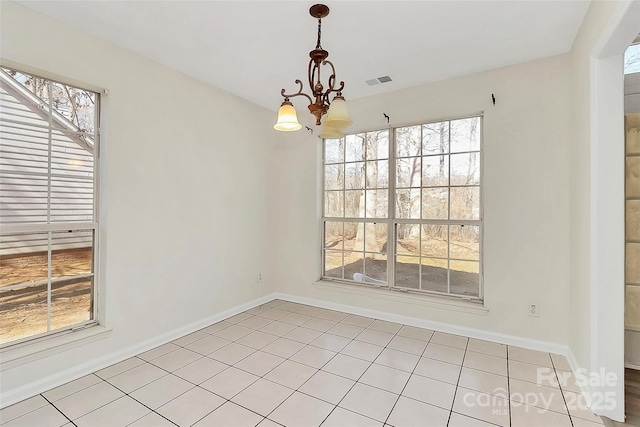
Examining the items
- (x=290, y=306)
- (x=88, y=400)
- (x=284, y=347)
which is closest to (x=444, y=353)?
(x=284, y=347)

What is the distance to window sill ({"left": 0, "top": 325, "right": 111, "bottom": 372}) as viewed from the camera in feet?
6.54

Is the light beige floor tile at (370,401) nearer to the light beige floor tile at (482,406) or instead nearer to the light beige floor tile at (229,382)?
the light beige floor tile at (482,406)

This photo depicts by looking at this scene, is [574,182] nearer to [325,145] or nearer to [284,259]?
[325,145]

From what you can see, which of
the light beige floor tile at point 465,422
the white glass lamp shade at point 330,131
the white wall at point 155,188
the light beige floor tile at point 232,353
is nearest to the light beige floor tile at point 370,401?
the light beige floor tile at point 465,422

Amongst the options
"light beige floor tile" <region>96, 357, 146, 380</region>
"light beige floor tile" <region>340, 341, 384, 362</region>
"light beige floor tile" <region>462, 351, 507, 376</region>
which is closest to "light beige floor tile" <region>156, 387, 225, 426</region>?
"light beige floor tile" <region>96, 357, 146, 380</region>

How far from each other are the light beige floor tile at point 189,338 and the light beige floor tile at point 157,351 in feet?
0.20

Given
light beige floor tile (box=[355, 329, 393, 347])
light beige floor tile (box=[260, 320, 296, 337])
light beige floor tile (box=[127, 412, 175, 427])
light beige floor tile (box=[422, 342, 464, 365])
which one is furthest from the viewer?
light beige floor tile (box=[260, 320, 296, 337])

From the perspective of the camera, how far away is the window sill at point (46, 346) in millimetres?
1993

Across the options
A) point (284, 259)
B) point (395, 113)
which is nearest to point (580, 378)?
point (395, 113)

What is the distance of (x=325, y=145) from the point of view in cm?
410

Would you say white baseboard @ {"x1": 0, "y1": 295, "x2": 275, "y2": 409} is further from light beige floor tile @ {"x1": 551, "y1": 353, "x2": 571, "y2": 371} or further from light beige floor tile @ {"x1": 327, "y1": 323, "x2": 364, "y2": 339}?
light beige floor tile @ {"x1": 551, "y1": 353, "x2": 571, "y2": 371}

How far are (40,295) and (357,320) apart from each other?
2.93 metres

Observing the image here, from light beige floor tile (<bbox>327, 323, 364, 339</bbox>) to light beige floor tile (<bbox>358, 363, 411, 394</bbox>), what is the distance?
2.12ft

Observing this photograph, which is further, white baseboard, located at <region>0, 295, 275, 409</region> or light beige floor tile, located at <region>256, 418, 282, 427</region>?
white baseboard, located at <region>0, 295, 275, 409</region>
